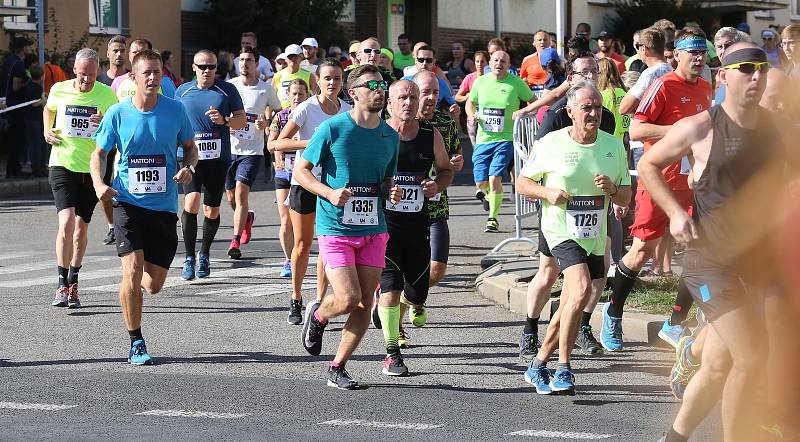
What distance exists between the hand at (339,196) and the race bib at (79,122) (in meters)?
4.02

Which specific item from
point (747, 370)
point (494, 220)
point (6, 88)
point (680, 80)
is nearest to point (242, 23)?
point (6, 88)

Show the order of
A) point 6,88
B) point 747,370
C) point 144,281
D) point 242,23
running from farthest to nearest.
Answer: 1. point 242,23
2. point 6,88
3. point 144,281
4. point 747,370

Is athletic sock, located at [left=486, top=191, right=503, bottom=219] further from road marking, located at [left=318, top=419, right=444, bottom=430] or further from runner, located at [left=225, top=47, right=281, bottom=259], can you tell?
road marking, located at [left=318, top=419, right=444, bottom=430]

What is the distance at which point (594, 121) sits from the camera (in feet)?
27.2

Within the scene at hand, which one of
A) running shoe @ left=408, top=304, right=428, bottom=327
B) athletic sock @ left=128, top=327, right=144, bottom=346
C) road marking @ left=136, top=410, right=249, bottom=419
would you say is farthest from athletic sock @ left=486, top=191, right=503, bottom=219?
road marking @ left=136, top=410, right=249, bottom=419

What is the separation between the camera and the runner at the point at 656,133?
972 cm

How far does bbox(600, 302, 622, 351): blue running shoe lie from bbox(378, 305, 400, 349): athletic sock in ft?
4.96

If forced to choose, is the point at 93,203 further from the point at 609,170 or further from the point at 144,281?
the point at 609,170

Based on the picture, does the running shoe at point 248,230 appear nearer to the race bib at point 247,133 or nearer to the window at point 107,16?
the race bib at point 247,133

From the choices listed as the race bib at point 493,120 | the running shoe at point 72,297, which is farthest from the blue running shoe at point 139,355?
the race bib at point 493,120

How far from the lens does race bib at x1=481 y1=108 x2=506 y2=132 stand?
1617cm

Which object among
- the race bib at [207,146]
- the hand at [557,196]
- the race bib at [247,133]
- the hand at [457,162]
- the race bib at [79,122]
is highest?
the race bib at [79,122]

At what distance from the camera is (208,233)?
529 inches

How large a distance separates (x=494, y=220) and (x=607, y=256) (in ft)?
24.2
